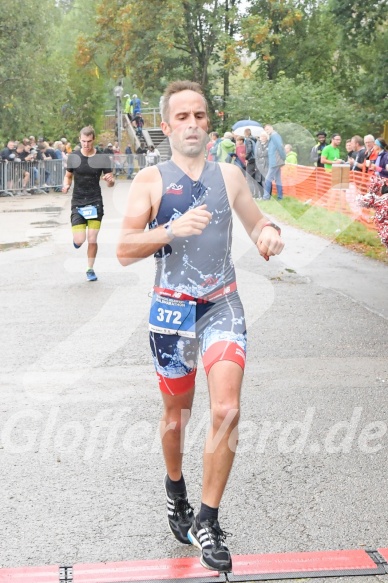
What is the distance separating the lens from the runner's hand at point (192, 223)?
393cm

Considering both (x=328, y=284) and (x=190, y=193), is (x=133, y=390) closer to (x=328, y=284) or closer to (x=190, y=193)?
(x=190, y=193)

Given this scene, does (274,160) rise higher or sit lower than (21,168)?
higher

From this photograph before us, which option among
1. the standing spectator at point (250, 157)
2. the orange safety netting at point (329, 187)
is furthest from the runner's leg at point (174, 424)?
the standing spectator at point (250, 157)

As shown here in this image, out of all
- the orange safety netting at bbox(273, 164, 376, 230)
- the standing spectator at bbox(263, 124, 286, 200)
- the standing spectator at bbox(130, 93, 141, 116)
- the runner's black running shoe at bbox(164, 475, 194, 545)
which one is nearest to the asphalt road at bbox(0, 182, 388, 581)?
the runner's black running shoe at bbox(164, 475, 194, 545)

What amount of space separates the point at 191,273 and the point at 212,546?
112 centimetres

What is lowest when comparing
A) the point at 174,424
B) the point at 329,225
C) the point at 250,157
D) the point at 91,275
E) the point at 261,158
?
the point at 250,157

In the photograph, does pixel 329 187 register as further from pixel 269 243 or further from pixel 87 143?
pixel 269 243

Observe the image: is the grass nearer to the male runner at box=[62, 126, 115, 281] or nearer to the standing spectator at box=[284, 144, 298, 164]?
the standing spectator at box=[284, 144, 298, 164]

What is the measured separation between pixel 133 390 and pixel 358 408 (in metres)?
1.66

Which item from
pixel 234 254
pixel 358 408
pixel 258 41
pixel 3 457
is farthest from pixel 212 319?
pixel 258 41

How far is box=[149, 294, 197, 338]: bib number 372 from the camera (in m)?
4.20

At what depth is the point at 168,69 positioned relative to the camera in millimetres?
51906

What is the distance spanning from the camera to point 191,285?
4.19m

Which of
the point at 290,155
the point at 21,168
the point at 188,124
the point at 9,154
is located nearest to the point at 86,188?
the point at 188,124
